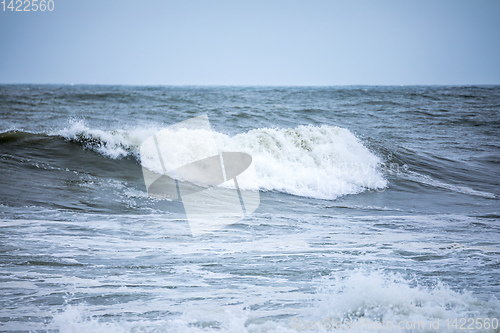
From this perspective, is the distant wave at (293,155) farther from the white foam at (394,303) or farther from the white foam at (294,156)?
the white foam at (394,303)

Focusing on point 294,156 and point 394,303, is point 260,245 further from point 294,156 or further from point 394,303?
point 294,156

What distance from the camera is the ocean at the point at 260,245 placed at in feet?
10.5

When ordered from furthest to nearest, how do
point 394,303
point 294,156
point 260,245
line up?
point 294,156, point 260,245, point 394,303

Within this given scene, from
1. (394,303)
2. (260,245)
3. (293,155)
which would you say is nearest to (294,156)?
(293,155)

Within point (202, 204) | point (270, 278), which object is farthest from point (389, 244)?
point (202, 204)

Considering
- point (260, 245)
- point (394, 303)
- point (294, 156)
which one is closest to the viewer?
point (394, 303)

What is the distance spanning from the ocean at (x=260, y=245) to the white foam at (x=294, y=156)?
0.04 metres

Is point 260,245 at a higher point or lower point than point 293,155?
lower

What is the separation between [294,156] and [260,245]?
535 cm

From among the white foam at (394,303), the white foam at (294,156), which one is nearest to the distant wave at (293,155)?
the white foam at (294,156)

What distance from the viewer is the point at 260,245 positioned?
4.99 meters

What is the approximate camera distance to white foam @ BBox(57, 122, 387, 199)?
344 inches

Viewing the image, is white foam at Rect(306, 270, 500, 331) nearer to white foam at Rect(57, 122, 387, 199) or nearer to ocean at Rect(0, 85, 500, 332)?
ocean at Rect(0, 85, 500, 332)

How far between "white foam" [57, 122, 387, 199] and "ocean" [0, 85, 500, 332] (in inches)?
1.8
